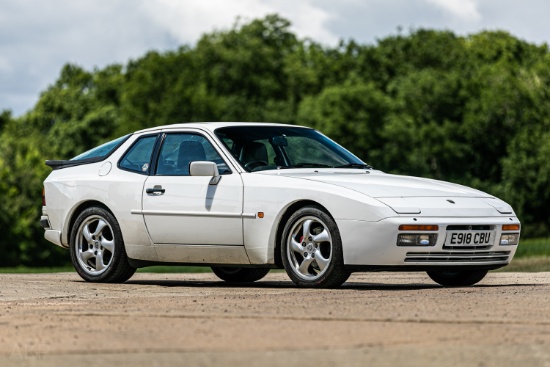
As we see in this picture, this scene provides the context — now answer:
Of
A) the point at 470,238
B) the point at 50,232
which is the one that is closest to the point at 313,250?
the point at 470,238

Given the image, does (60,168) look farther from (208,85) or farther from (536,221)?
(208,85)

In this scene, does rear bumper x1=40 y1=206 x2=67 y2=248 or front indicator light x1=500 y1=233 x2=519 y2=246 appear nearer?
front indicator light x1=500 y1=233 x2=519 y2=246

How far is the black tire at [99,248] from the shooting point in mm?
12125

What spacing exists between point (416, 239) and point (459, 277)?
152cm

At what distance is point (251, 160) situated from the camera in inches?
447

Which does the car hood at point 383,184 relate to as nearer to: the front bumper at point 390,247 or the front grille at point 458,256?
the front bumper at point 390,247

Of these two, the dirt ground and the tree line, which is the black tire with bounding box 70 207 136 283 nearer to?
the dirt ground

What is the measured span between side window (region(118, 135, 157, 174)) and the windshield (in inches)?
34.6

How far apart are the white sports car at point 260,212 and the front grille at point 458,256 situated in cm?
1

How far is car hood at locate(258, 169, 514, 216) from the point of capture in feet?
33.7

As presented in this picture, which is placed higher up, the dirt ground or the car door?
the car door

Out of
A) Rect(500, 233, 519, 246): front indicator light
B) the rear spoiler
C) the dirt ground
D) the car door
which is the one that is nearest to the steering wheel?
the car door

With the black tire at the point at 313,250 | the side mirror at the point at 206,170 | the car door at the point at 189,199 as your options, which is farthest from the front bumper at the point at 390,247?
the side mirror at the point at 206,170

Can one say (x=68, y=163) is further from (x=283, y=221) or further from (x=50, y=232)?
(x=283, y=221)
